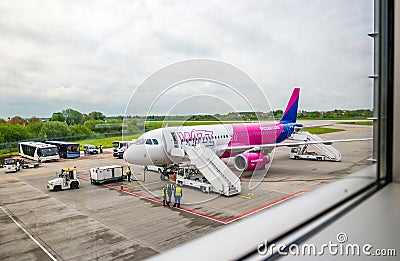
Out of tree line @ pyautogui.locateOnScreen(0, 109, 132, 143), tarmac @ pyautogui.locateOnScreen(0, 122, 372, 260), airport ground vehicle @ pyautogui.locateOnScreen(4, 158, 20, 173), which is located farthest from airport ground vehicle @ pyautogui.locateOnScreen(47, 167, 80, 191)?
tree line @ pyautogui.locateOnScreen(0, 109, 132, 143)

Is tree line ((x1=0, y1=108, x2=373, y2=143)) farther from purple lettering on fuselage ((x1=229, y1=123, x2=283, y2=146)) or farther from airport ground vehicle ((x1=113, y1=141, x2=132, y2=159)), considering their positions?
airport ground vehicle ((x1=113, y1=141, x2=132, y2=159))

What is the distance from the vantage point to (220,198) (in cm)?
362

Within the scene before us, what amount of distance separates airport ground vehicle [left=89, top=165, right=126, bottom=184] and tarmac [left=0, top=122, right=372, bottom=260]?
0.42 ft

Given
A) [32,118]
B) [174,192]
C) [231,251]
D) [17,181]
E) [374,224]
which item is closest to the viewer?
[231,251]

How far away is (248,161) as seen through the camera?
16.0 ft

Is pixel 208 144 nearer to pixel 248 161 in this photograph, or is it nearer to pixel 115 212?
pixel 248 161

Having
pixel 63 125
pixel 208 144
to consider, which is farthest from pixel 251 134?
pixel 63 125

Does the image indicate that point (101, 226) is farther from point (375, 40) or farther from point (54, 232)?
point (375, 40)

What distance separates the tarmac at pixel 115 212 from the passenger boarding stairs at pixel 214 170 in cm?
15

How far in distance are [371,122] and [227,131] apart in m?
4.17

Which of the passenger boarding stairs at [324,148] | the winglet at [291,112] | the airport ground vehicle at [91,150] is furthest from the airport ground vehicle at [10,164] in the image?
the passenger boarding stairs at [324,148]

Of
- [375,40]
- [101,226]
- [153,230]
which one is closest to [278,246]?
[375,40]
